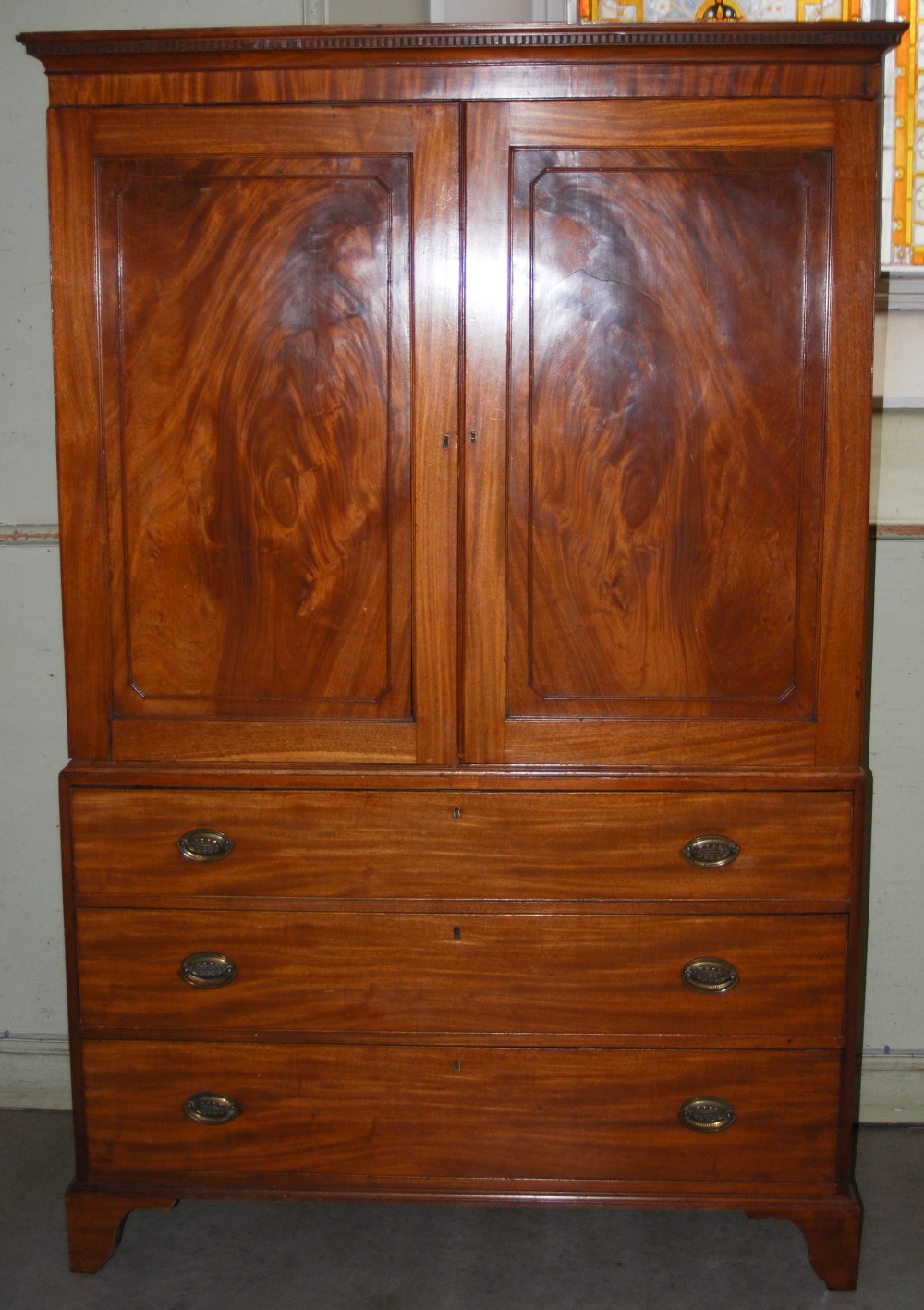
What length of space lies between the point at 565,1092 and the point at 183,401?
1.38m

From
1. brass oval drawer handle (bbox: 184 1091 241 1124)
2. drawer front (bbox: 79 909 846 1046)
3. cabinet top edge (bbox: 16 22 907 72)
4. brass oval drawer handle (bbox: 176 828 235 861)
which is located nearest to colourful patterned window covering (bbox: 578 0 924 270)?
cabinet top edge (bbox: 16 22 907 72)

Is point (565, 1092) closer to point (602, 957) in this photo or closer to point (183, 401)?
point (602, 957)

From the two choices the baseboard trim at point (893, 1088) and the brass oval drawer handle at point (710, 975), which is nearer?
the brass oval drawer handle at point (710, 975)

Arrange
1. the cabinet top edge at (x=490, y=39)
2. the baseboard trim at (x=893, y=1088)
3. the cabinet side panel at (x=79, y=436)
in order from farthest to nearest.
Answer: the baseboard trim at (x=893, y=1088)
the cabinet side panel at (x=79, y=436)
the cabinet top edge at (x=490, y=39)

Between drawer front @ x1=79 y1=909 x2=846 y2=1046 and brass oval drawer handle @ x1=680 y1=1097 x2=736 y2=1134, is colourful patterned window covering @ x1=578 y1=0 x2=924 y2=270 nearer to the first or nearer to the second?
drawer front @ x1=79 y1=909 x2=846 y2=1046

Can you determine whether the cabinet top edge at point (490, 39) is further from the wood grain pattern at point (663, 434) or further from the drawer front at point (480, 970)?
the drawer front at point (480, 970)

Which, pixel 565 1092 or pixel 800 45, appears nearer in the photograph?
pixel 800 45

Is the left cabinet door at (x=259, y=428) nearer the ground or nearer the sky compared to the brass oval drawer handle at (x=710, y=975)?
nearer the sky

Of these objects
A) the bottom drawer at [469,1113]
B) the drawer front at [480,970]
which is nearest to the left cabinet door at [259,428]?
the drawer front at [480,970]

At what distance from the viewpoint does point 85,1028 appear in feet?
6.97

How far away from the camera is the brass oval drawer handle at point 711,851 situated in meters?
2.05

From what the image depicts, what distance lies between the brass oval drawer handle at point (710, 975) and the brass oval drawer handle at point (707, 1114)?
205mm

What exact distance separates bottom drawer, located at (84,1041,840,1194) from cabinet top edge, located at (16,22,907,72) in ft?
5.52

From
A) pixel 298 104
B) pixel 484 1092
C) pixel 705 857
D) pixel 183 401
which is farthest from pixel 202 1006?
pixel 298 104
